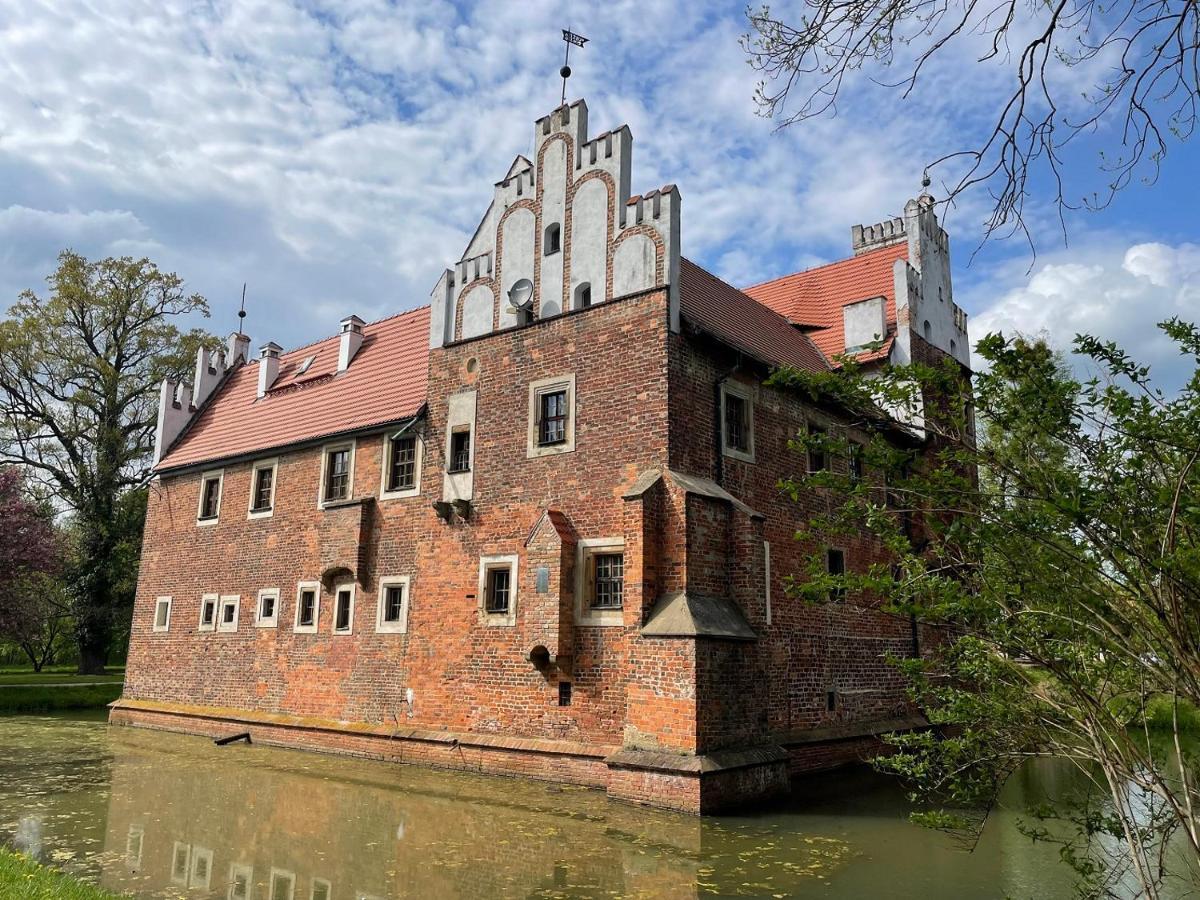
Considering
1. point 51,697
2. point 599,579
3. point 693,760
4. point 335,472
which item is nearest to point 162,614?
point 51,697

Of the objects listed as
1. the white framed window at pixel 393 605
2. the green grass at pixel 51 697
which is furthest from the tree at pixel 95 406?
the white framed window at pixel 393 605

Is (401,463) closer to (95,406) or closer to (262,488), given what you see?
(262,488)

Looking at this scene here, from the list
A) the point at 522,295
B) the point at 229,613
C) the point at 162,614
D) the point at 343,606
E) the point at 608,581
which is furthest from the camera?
the point at 162,614

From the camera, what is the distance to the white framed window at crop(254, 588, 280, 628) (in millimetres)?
19234

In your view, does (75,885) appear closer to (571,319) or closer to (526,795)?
(526,795)

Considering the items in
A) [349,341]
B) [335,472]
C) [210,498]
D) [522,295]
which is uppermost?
[349,341]

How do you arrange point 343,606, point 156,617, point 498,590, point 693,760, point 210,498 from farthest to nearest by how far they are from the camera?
point 156,617
point 210,498
point 343,606
point 498,590
point 693,760

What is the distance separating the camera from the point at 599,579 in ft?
45.3

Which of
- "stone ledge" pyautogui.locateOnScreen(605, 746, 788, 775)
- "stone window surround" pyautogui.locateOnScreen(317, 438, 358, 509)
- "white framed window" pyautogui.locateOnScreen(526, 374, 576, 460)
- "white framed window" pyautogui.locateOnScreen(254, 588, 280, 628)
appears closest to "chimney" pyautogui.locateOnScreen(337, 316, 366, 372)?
"stone window surround" pyautogui.locateOnScreen(317, 438, 358, 509)

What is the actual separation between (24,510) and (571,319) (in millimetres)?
20826

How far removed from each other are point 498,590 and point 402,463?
4.11m

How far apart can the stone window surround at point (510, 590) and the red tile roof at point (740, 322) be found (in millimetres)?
5003

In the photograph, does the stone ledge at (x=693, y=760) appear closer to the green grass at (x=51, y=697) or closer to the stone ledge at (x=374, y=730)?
the stone ledge at (x=374, y=730)

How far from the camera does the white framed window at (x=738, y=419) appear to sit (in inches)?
586
